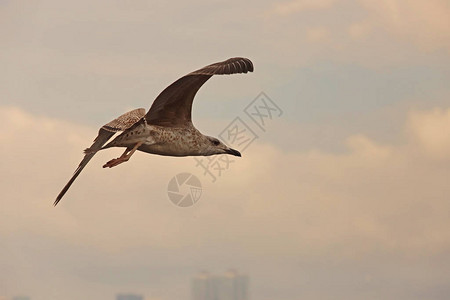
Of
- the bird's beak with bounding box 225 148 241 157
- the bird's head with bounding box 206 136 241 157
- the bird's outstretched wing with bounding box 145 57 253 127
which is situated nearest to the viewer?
the bird's outstretched wing with bounding box 145 57 253 127

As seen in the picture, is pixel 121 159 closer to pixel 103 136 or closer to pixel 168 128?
pixel 103 136

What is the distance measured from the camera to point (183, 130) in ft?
132

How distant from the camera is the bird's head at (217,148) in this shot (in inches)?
1629

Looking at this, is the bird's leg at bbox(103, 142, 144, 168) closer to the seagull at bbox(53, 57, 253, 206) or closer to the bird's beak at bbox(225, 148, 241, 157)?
the seagull at bbox(53, 57, 253, 206)

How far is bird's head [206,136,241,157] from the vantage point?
41.4m

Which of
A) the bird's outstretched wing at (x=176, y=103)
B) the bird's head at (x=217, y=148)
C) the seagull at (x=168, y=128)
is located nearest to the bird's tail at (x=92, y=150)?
the seagull at (x=168, y=128)

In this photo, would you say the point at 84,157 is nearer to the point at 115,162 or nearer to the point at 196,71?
the point at 115,162

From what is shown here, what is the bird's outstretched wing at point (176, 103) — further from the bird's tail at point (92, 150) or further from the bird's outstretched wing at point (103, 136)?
the bird's tail at point (92, 150)

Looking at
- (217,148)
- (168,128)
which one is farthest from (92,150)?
(217,148)

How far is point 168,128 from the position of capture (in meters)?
40.0

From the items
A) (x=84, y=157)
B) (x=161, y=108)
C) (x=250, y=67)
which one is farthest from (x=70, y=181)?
(x=250, y=67)

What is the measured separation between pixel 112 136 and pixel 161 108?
3.09 m

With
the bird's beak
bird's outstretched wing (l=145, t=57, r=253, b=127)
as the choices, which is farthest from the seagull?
the bird's beak

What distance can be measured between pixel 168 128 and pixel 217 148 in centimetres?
266
